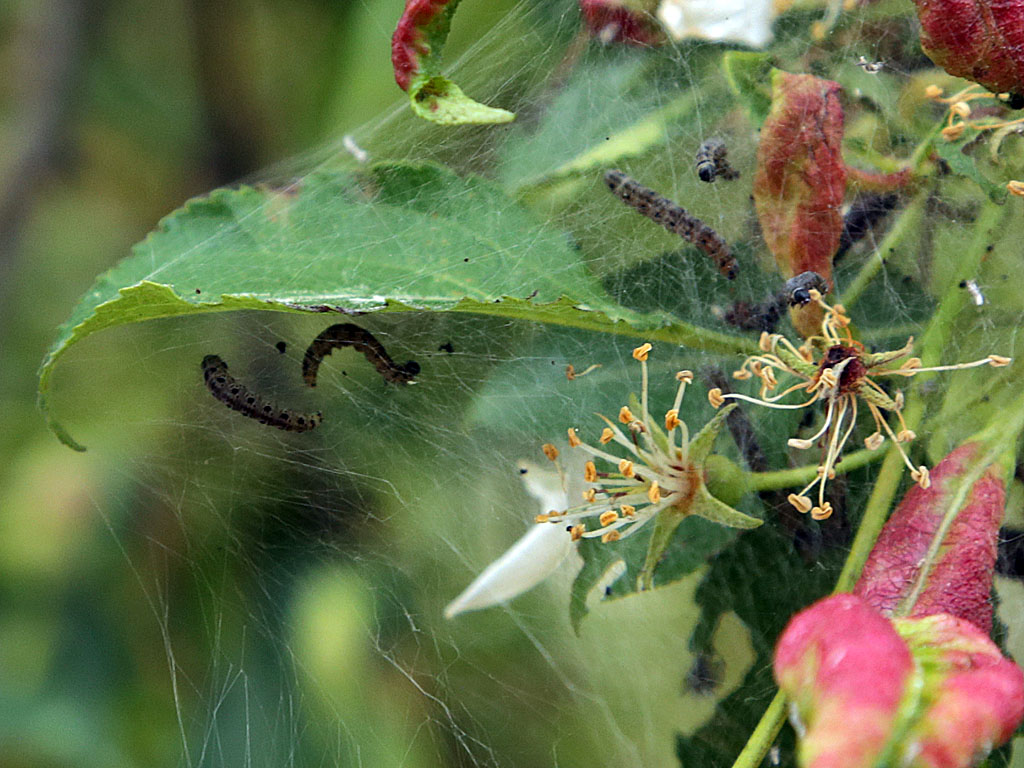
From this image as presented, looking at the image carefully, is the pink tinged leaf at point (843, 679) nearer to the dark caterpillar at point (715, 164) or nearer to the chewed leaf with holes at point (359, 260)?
the chewed leaf with holes at point (359, 260)

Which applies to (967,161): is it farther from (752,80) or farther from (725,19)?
(725,19)

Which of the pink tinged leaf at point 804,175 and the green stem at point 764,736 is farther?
the pink tinged leaf at point 804,175

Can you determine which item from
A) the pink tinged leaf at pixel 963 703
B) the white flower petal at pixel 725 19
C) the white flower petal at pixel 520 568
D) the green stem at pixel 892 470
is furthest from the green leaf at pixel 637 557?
the white flower petal at pixel 725 19

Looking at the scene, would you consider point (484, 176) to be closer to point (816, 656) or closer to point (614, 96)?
point (614, 96)

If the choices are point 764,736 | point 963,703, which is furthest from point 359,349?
point 963,703

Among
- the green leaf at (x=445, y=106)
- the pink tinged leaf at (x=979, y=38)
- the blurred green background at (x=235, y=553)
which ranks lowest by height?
the blurred green background at (x=235, y=553)

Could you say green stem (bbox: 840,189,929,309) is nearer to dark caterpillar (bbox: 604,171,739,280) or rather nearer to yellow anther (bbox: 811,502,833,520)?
dark caterpillar (bbox: 604,171,739,280)
